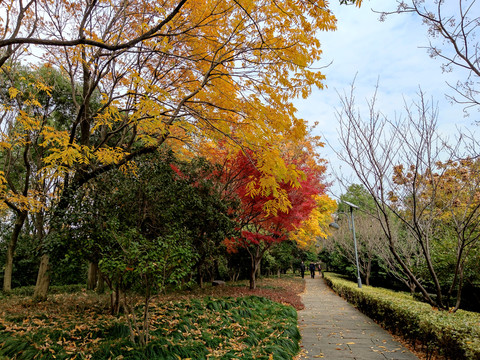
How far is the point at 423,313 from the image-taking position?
5461 mm

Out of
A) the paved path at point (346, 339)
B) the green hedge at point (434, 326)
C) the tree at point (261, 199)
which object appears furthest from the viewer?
the tree at point (261, 199)

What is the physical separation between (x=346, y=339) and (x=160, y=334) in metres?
3.92

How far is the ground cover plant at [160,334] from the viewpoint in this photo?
3.61m

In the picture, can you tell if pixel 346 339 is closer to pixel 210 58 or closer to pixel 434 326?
pixel 434 326

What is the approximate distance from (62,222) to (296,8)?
471 centimetres

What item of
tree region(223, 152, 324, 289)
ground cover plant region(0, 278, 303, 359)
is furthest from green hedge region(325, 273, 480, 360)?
tree region(223, 152, 324, 289)

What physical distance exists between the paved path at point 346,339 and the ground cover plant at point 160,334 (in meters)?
0.49

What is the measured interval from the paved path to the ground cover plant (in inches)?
19.1

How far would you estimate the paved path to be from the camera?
197 inches

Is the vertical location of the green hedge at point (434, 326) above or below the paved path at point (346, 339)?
above

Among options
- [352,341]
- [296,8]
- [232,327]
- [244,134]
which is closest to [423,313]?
[352,341]

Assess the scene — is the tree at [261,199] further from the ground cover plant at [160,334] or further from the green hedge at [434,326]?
the green hedge at [434,326]

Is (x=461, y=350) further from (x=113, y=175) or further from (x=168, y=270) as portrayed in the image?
(x=113, y=175)

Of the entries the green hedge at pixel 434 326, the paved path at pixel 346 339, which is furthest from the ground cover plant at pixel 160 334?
A: the green hedge at pixel 434 326
